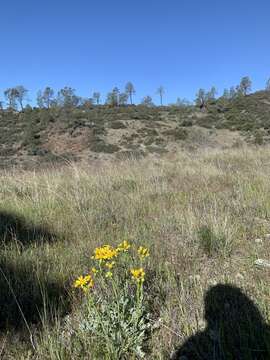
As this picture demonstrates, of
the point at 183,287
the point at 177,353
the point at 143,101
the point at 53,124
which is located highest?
the point at 143,101

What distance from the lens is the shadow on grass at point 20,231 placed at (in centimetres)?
339

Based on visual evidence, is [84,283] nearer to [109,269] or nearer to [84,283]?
[84,283]

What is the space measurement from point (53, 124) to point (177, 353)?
28.7 meters

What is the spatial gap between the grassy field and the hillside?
1449 centimetres

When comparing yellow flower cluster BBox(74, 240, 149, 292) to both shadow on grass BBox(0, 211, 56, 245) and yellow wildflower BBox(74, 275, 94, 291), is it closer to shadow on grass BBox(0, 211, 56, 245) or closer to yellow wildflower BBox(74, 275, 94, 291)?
yellow wildflower BBox(74, 275, 94, 291)

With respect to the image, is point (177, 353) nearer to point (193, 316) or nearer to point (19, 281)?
point (193, 316)

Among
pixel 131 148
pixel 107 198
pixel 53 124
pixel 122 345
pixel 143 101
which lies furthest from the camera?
pixel 143 101

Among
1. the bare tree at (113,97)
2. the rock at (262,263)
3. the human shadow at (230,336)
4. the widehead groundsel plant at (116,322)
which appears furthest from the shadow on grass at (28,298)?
the bare tree at (113,97)

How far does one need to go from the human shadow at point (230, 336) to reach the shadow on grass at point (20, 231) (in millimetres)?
1802

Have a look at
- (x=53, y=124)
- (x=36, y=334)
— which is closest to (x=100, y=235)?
(x=36, y=334)

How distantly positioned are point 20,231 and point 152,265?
1.66 meters

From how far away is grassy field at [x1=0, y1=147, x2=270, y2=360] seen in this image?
1892mm

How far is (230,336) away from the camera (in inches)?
74.9

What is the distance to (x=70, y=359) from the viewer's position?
1.80m
